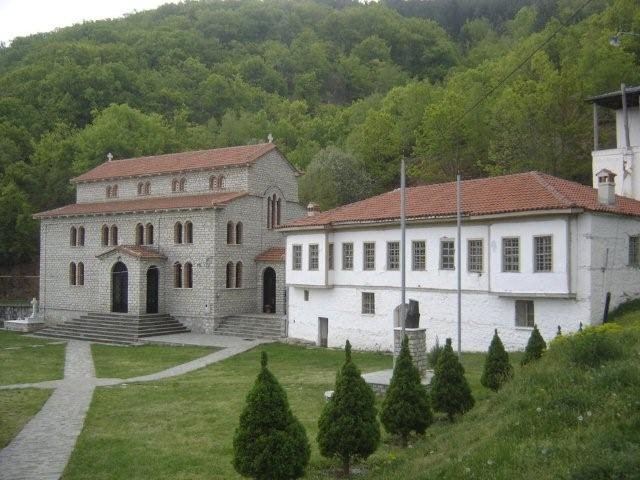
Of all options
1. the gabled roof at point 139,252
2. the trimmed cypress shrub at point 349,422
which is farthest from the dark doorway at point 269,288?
the trimmed cypress shrub at point 349,422

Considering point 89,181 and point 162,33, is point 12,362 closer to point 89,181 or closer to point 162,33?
point 89,181

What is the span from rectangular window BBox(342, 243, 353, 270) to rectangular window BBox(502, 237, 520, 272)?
7.91 meters

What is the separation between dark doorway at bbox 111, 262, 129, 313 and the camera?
39.4 m

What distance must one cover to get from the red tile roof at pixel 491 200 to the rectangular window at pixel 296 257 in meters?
1.48

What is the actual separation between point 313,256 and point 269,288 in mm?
8794

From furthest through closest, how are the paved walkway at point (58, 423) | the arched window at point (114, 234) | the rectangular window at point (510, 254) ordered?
1. the arched window at point (114, 234)
2. the rectangular window at point (510, 254)
3. the paved walkway at point (58, 423)

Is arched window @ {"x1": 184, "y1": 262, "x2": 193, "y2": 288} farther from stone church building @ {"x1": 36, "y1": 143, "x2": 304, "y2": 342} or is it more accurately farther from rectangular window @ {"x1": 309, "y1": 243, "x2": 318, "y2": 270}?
rectangular window @ {"x1": 309, "y1": 243, "x2": 318, "y2": 270}

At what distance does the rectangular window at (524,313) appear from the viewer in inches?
967

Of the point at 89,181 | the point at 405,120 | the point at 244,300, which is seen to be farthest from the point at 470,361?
the point at 405,120

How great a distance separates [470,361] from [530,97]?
2156cm

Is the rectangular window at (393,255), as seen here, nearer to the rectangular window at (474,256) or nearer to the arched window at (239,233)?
the rectangular window at (474,256)

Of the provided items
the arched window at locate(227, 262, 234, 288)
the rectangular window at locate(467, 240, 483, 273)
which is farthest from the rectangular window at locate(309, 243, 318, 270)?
the rectangular window at locate(467, 240, 483, 273)

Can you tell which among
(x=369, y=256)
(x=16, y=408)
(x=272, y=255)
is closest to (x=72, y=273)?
(x=272, y=255)

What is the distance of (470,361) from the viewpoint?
942 inches
